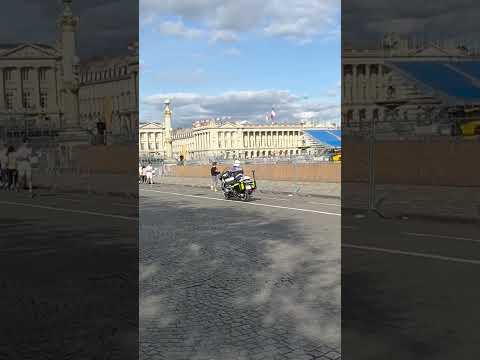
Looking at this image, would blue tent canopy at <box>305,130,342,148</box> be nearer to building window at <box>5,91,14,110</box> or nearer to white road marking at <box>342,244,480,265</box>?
white road marking at <box>342,244,480,265</box>

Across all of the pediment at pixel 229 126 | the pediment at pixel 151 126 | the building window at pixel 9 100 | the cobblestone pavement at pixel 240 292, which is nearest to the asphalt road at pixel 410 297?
the cobblestone pavement at pixel 240 292

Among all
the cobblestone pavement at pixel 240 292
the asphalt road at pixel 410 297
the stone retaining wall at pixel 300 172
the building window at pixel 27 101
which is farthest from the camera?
the stone retaining wall at pixel 300 172

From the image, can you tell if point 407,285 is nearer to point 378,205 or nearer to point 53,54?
point 53,54

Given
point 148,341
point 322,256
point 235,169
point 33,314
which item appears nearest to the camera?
point 148,341

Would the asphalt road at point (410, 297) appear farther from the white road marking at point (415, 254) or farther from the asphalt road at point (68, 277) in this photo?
the asphalt road at point (68, 277)

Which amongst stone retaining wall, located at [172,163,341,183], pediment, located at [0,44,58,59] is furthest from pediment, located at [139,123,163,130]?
pediment, located at [0,44,58,59]

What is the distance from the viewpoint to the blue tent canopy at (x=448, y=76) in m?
11.0

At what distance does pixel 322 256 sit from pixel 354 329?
9.90 ft

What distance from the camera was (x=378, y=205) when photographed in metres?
13.3

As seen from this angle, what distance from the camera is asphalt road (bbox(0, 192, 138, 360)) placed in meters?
3.79

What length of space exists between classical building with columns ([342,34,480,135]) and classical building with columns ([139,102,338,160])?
8555cm

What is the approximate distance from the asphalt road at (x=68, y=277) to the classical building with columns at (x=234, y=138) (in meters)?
91.5

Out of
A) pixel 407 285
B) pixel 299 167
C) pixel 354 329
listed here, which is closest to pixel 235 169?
pixel 299 167

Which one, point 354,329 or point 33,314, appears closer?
point 354,329
